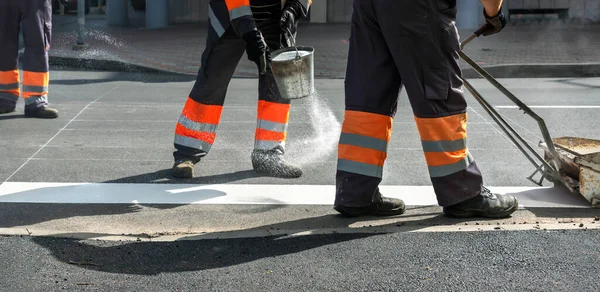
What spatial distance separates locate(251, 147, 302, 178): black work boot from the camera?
569cm

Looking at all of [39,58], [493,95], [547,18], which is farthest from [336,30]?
[39,58]

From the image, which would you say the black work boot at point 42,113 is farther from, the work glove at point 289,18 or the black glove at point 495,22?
the black glove at point 495,22

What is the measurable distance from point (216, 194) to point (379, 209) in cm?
105

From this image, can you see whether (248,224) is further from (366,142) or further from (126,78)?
(126,78)

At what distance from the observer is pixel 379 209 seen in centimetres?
469

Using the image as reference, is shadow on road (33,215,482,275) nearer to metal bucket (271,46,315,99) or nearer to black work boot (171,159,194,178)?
metal bucket (271,46,315,99)

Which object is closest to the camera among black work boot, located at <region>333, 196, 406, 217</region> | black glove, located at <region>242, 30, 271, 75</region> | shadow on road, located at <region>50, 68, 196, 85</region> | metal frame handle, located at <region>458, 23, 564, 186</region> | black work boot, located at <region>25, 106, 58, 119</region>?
black work boot, located at <region>333, 196, 406, 217</region>

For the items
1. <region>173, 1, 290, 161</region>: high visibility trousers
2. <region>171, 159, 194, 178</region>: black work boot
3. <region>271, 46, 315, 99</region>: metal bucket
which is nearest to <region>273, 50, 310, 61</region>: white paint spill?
<region>271, 46, 315, 99</region>: metal bucket

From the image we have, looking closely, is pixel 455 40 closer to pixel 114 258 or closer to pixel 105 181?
pixel 114 258

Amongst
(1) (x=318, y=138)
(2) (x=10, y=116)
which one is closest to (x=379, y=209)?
(1) (x=318, y=138)

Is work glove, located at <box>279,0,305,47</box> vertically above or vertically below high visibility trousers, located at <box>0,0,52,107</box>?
above

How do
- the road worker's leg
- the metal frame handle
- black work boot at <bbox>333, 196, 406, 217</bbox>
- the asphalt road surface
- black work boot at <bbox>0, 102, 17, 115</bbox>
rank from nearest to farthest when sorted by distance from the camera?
the asphalt road surface, the road worker's leg, black work boot at <bbox>333, 196, 406, 217</bbox>, the metal frame handle, black work boot at <bbox>0, 102, 17, 115</bbox>

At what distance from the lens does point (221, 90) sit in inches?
A: 224

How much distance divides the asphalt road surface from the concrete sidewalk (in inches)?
157
